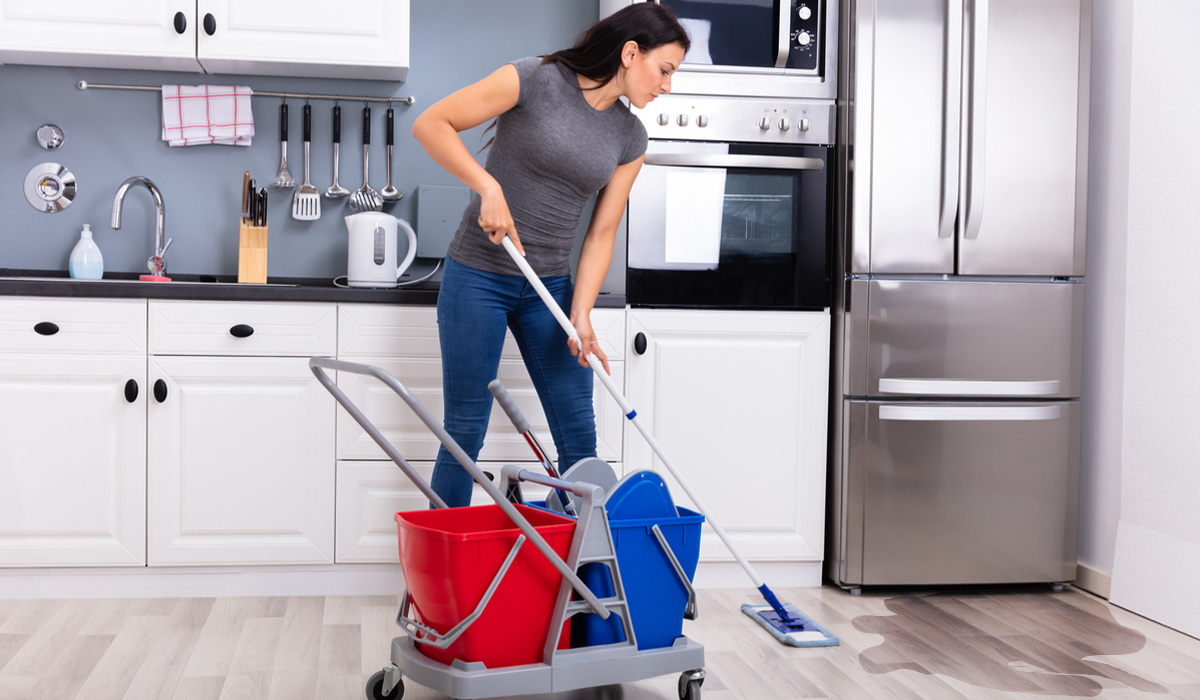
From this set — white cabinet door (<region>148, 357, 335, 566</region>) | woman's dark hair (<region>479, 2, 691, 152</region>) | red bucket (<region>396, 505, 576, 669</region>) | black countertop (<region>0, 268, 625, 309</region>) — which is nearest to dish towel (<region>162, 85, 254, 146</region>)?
black countertop (<region>0, 268, 625, 309</region>)

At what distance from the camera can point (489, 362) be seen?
6.56 ft

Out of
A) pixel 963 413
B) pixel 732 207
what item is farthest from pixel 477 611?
pixel 963 413

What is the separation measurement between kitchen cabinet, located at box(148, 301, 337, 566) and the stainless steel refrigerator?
1368 mm

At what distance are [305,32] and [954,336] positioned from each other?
6.28ft

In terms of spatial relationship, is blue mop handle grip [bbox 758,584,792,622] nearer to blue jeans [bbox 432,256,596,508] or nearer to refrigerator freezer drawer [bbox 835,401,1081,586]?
refrigerator freezer drawer [bbox 835,401,1081,586]

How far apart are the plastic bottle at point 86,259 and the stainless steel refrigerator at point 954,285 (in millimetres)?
2088

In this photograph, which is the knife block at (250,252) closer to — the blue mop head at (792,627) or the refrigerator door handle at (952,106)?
the blue mop head at (792,627)

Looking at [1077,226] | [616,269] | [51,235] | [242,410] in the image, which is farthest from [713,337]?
[51,235]

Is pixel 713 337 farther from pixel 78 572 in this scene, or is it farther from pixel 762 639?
pixel 78 572

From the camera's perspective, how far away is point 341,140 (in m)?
2.88

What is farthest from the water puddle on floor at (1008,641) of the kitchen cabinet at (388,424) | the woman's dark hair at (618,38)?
the woman's dark hair at (618,38)

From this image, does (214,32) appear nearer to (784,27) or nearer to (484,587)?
(784,27)

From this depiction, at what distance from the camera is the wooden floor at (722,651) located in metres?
1.79

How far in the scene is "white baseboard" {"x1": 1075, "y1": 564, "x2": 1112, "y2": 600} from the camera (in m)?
2.58
